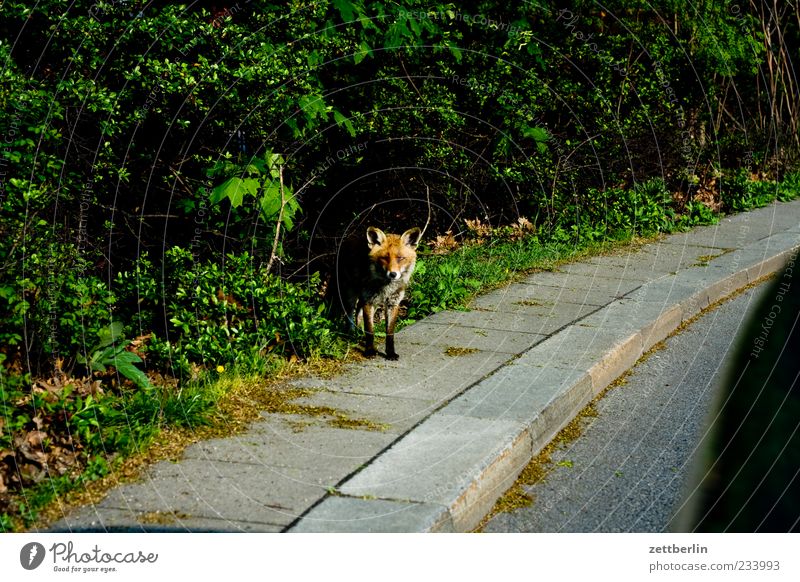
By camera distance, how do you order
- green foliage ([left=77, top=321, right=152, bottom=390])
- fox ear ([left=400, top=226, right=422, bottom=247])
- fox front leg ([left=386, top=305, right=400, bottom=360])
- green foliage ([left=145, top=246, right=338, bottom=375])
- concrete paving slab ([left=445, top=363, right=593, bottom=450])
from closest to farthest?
concrete paving slab ([left=445, top=363, right=593, bottom=450]) → green foliage ([left=77, top=321, right=152, bottom=390]) → green foliage ([left=145, top=246, right=338, bottom=375]) → fox front leg ([left=386, top=305, right=400, bottom=360]) → fox ear ([left=400, top=226, right=422, bottom=247])

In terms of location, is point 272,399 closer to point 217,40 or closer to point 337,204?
point 217,40

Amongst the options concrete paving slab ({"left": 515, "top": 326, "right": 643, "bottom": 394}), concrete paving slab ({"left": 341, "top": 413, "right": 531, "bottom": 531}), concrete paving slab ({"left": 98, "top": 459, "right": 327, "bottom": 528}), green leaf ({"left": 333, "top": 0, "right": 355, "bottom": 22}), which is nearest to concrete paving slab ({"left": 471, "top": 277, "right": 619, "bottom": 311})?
concrete paving slab ({"left": 515, "top": 326, "right": 643, "bottom": 394})

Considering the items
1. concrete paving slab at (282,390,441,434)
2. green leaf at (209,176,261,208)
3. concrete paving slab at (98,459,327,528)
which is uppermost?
green leaf at (209,176,261,208)

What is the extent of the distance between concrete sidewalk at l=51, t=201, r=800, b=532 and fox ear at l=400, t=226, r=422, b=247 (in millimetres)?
722

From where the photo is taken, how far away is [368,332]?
284 inches

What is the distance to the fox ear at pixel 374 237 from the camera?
7539mm

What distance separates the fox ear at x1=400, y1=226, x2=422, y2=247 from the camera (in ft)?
25.0

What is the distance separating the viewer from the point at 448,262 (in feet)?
32.7

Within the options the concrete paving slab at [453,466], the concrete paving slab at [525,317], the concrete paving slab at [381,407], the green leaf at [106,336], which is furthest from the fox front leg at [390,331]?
the green leaf at [106,336]

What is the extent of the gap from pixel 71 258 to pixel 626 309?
4830mm

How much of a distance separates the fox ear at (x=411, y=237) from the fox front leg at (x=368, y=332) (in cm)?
62

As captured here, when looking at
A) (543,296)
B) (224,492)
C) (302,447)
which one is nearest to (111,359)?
(302,447)

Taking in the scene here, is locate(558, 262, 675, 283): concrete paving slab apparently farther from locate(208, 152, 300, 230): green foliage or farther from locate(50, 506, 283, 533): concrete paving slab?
locate(50, 506, 283, 533): concrete paving slab

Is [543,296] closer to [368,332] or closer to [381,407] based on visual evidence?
[368,332]
